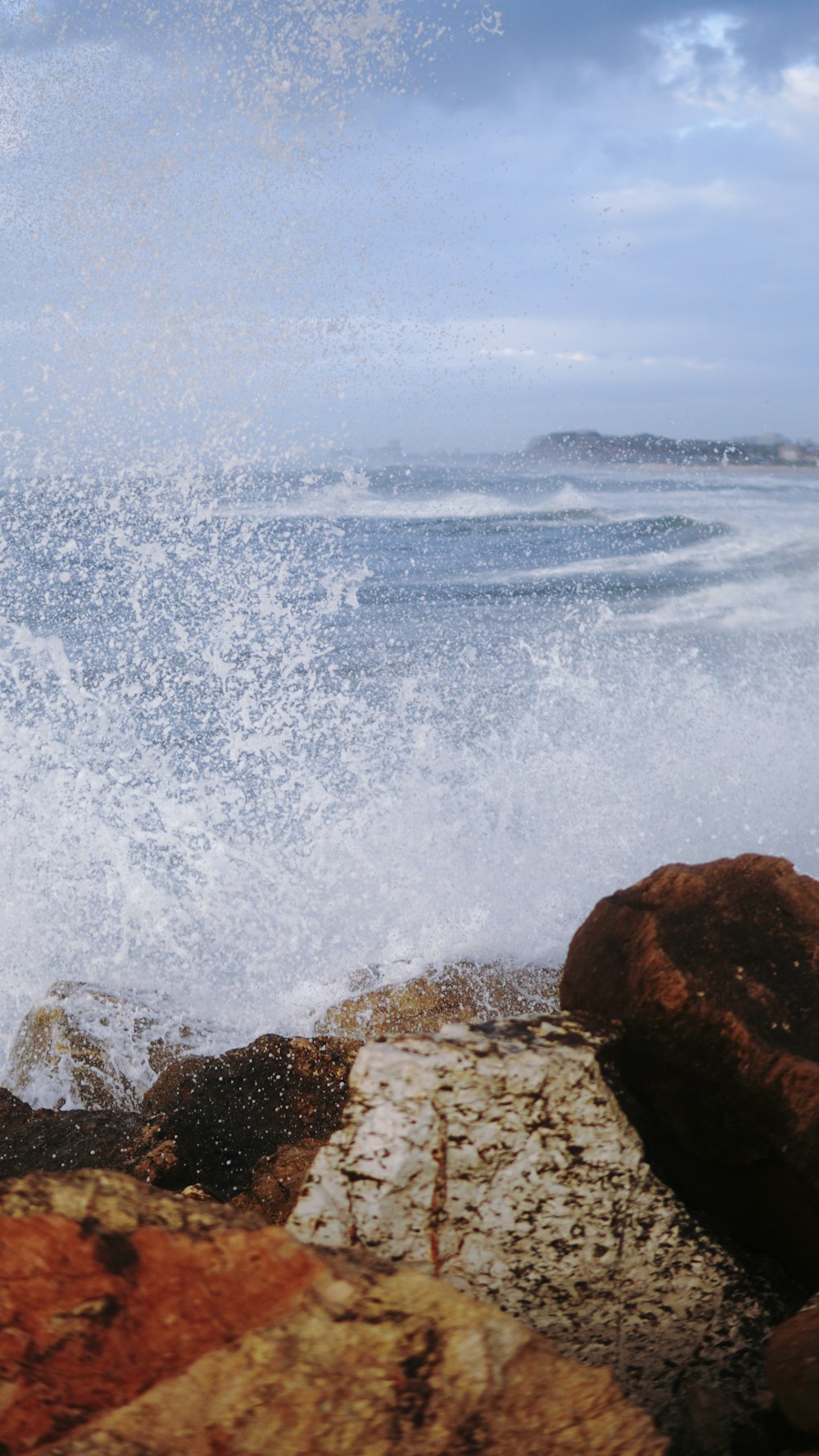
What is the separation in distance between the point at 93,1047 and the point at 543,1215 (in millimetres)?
2142

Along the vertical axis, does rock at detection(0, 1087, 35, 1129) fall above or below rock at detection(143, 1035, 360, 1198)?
below

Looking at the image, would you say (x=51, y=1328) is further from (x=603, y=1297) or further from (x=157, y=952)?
(x=157, y=952)

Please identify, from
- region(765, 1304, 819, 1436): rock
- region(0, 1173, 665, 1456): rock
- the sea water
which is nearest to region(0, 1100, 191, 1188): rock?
the sea water

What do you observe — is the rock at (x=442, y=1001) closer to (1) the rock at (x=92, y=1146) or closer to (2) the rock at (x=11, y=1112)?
(1) the rock at (x=92, y=1146)

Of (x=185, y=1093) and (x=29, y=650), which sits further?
(x=29, y=650)

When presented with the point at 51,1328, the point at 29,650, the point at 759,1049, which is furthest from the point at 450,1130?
the point at 29,650

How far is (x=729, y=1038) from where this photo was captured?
1.87 m

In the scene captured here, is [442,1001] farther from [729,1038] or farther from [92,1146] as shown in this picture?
[729,1038]

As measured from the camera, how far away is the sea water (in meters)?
4.30

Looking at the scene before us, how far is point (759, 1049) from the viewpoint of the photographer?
184 cm

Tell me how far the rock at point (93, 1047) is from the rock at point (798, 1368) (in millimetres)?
2193

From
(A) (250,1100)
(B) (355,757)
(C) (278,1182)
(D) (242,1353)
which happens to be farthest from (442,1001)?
(D) (242,1353)

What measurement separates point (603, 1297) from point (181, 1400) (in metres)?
0.86

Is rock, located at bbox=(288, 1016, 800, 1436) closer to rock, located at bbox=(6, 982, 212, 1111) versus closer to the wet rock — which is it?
the wet rock
